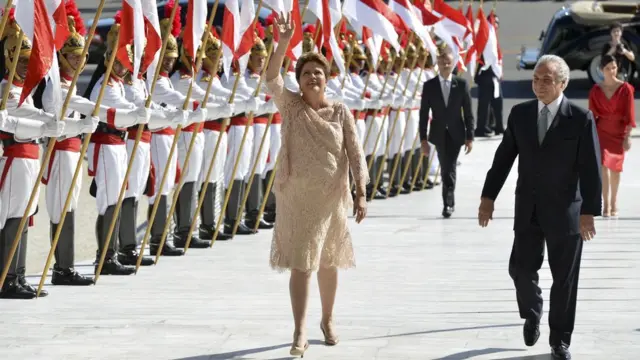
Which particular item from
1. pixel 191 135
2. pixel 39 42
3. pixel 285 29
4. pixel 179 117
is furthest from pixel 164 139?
pixel 285 29

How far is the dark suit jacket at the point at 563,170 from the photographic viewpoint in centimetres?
806

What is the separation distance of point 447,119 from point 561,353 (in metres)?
7.53

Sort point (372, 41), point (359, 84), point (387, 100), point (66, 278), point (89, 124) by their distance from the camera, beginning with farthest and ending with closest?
point (387, 100), point (359, 84), point (372, 41), point (66, 278), point (89, 124)

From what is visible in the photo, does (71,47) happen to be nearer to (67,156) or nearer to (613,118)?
(67,156)

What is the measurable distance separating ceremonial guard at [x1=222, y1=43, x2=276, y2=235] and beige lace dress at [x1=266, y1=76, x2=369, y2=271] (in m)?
5.03

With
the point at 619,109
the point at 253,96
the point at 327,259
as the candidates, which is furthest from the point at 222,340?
the point at 619,109

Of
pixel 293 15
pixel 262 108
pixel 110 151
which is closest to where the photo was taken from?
pixel 110 151

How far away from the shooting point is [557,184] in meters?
8.09

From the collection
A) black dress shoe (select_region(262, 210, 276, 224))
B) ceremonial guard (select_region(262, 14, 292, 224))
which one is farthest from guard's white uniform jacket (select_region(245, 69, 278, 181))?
black dress shoe (select_region(262, 210, 276, 224))

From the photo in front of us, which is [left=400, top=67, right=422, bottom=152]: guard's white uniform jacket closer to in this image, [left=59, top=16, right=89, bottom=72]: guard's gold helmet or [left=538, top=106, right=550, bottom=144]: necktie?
[left=59, top=16, right=89, bottom=72]: guard's gold helmet

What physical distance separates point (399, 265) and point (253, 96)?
223 centimetres

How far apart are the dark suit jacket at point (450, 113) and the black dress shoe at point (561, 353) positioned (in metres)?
7.36

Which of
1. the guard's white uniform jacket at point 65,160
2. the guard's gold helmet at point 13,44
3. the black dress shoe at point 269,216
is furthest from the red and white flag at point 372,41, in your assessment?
the guard's gold helmet at point 13,44

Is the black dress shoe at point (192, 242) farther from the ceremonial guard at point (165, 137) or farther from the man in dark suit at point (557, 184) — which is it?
the man in dark suit at point (557, 184)
